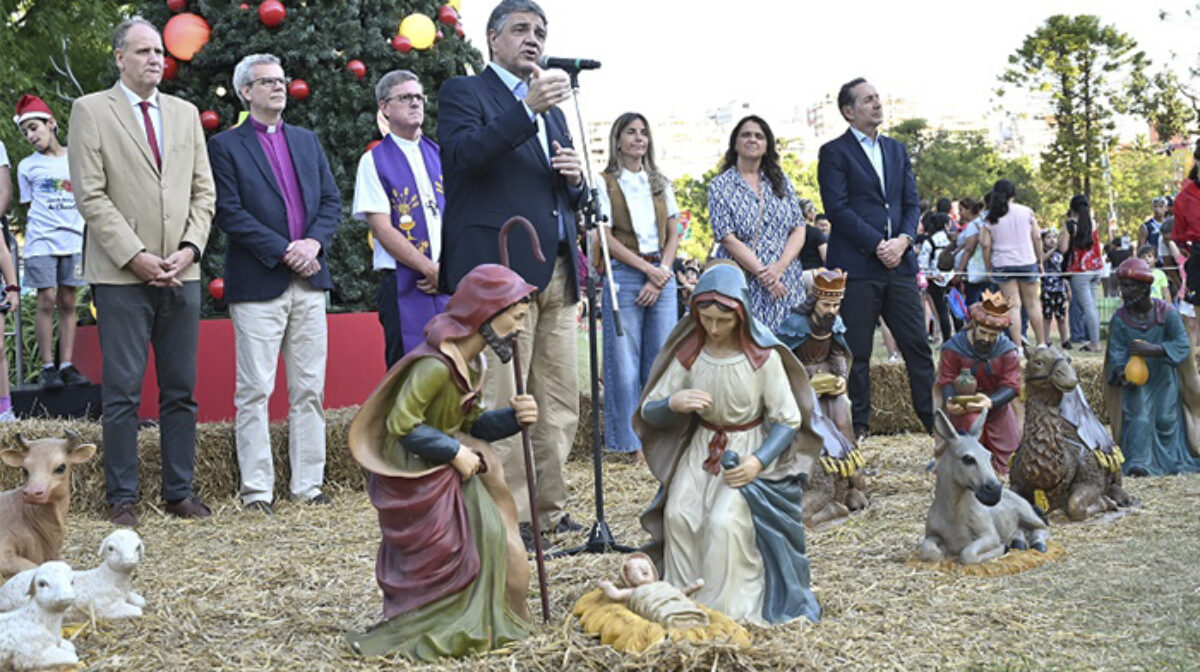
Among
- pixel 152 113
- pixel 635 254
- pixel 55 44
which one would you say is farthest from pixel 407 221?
pixel 55 44

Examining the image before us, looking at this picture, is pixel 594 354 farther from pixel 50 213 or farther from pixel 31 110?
pixel 31 110

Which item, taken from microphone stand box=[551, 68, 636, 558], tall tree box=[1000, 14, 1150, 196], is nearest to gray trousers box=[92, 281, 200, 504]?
microphone stand box=[551, 68, 636, 558]

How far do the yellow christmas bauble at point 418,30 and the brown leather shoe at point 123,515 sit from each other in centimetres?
353

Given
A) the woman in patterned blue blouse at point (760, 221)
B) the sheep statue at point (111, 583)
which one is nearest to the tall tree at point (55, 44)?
the woman in patterned blue blouse at point (760, 221)

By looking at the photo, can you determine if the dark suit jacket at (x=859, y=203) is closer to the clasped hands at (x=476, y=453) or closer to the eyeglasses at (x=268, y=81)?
the eyeglasses at (x=268, y=81)

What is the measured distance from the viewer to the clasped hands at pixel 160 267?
5.93 m

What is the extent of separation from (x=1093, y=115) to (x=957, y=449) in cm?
2963

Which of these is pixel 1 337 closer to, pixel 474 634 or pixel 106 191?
pixel 106 191

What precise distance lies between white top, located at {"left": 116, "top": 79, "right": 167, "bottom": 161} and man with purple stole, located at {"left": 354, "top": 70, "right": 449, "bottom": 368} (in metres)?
0.94

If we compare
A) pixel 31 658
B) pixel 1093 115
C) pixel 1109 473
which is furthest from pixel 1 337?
→ pixel 1093 115

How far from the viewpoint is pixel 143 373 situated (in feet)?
19.8

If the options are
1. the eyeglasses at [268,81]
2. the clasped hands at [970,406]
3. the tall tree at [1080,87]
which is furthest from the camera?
the tall tree at [1080,87]

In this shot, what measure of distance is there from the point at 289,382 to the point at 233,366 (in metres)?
1.12

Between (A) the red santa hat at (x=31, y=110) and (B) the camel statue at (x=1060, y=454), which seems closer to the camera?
(B) the camel statue at (x=1060, y=454)
